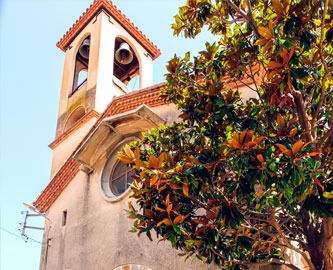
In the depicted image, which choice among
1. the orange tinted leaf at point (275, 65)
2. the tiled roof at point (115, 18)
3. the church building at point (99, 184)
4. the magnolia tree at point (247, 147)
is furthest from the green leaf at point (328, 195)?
the tiled roof at point (115, 18)

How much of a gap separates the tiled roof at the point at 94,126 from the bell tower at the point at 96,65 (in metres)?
2.11

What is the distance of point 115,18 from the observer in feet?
58.5

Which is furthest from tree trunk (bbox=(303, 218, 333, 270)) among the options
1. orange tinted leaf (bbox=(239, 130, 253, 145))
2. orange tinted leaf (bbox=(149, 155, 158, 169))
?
orange tinted leaf (bbox=(149, 155, 158, 169))

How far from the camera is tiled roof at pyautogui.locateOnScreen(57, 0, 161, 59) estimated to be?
1759 cm

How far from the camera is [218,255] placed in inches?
215

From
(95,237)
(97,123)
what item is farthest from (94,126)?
(95,237)

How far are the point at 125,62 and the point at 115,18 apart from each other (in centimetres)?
186

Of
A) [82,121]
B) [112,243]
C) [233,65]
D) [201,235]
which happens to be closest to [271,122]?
[233,65]

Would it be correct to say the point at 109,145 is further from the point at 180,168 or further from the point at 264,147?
the point at 264,147

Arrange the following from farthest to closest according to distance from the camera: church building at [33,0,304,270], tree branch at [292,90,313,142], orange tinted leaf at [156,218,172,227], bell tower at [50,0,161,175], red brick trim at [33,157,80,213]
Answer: bell tower at [50,0,161,175], red brick trim at [33,157,80,213], church building at [33,0,304,270], tree branch at [292,90,313,142], orange tinted leaf at [156,218,172,227]

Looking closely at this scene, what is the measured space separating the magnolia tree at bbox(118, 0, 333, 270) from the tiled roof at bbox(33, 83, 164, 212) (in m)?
3.79

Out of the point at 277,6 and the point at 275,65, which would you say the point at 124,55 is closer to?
the point at 277,6

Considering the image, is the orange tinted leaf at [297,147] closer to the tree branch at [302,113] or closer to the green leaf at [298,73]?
the green leaf at [298,73]

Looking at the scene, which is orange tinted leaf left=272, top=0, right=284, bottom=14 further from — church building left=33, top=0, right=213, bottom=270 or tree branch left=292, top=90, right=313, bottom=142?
church building left=33, top=0, right=213, bottom=270
